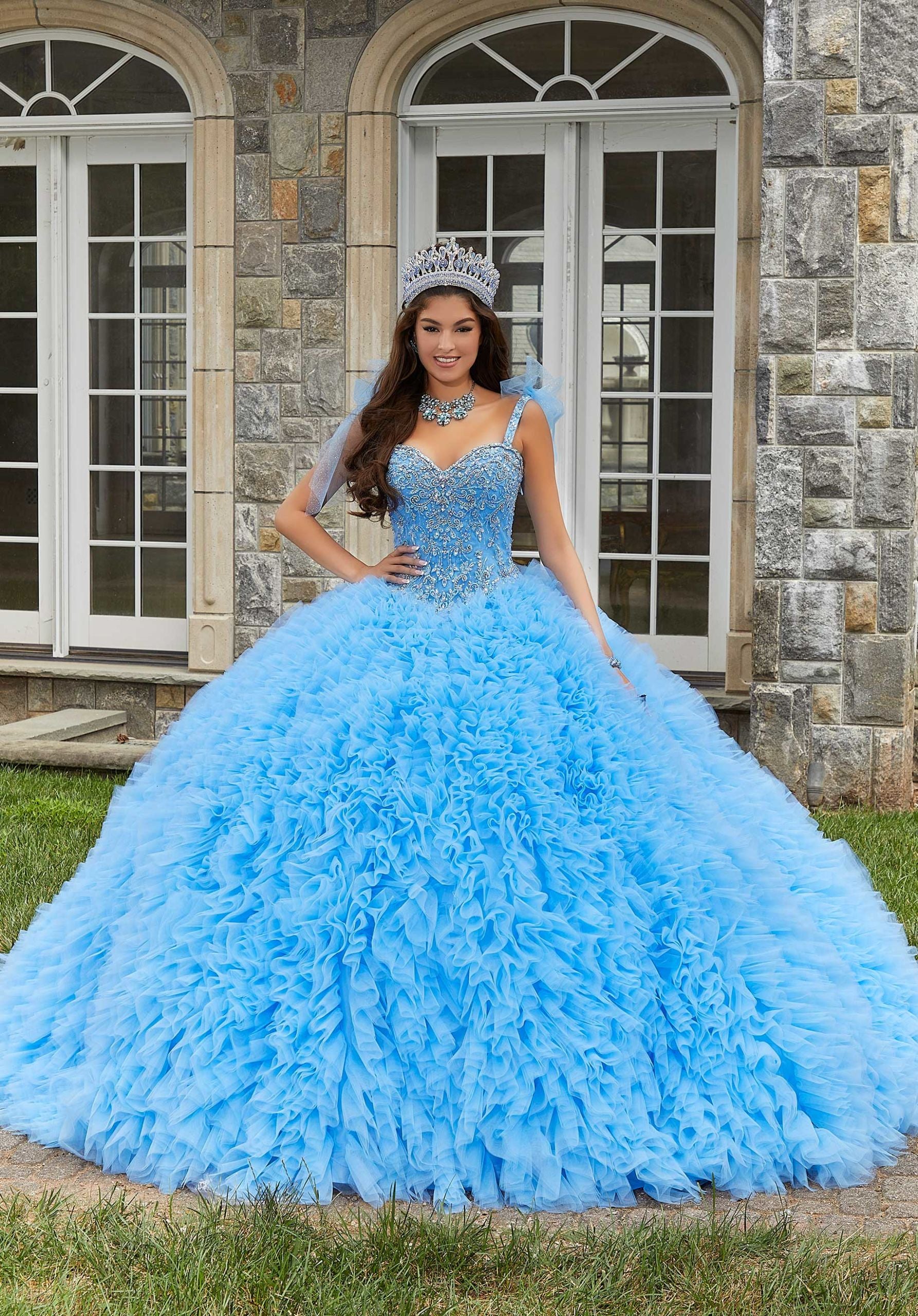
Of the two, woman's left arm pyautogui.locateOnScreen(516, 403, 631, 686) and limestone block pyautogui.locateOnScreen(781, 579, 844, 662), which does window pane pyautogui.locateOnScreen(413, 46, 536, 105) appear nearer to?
limestone block pyautogui.locateOnScreen(781, 579, 844, 662)

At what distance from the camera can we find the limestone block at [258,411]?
24.7 feet

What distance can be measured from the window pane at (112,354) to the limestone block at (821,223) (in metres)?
3.49

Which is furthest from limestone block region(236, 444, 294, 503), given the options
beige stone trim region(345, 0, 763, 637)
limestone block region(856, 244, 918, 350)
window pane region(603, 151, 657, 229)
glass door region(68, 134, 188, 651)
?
limestone block region(856, 244, 918, 350)

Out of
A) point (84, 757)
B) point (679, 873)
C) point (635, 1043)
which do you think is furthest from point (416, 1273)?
point (84, 757)

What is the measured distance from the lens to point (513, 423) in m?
3.66

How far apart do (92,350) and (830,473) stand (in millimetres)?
3904

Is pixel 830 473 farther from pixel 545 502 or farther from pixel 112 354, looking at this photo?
pixel 112 354

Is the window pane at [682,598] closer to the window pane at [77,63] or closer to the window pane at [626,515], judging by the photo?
the window pane at [626,515]

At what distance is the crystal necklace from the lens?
12.2 ft

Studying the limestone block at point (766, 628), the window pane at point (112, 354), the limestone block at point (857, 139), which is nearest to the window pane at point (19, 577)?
the window pane at point (112, 354)

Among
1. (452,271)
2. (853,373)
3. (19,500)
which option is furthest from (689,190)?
(452,271)

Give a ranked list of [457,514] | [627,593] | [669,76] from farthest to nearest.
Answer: [627,593], [669,76], [457,514]

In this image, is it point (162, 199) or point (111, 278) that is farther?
point (111, 278)

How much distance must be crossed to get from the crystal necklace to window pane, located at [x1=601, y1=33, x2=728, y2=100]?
4088 millimetres
